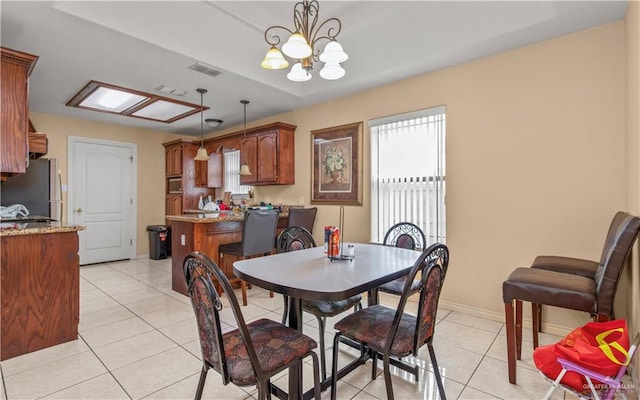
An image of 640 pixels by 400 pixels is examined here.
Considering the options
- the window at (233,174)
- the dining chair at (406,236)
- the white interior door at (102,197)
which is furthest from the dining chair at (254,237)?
the white interior door at (102,197)

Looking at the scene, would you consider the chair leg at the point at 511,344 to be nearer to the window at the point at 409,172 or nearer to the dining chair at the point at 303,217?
the window at the point at 409,172

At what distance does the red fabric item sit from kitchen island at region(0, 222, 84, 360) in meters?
3.32

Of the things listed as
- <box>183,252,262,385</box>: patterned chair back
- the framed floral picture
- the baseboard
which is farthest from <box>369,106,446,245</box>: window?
<box>183,252,262,385</box>: patterned chair back

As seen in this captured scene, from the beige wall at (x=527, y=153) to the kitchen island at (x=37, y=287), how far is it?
128 inches

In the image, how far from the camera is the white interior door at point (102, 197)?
17.3ft

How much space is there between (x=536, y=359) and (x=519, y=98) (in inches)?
88.1

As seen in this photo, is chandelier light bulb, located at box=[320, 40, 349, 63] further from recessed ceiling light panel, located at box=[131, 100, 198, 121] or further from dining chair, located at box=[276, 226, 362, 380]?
recessed ceiling light panel, located at box=[131, 100, 198, 121]

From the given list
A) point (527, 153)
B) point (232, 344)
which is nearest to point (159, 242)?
point (232, 344)

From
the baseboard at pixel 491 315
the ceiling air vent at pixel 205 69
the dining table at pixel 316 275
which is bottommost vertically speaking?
the baseboard at pixel 491 315

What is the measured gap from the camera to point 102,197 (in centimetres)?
557

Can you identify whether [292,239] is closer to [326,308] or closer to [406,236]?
[326,308]

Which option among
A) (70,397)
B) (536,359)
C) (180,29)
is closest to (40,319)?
(70,397)

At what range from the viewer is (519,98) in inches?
Result: 110

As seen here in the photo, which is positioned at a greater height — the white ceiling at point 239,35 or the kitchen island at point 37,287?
the white ceiling at point 239,35
